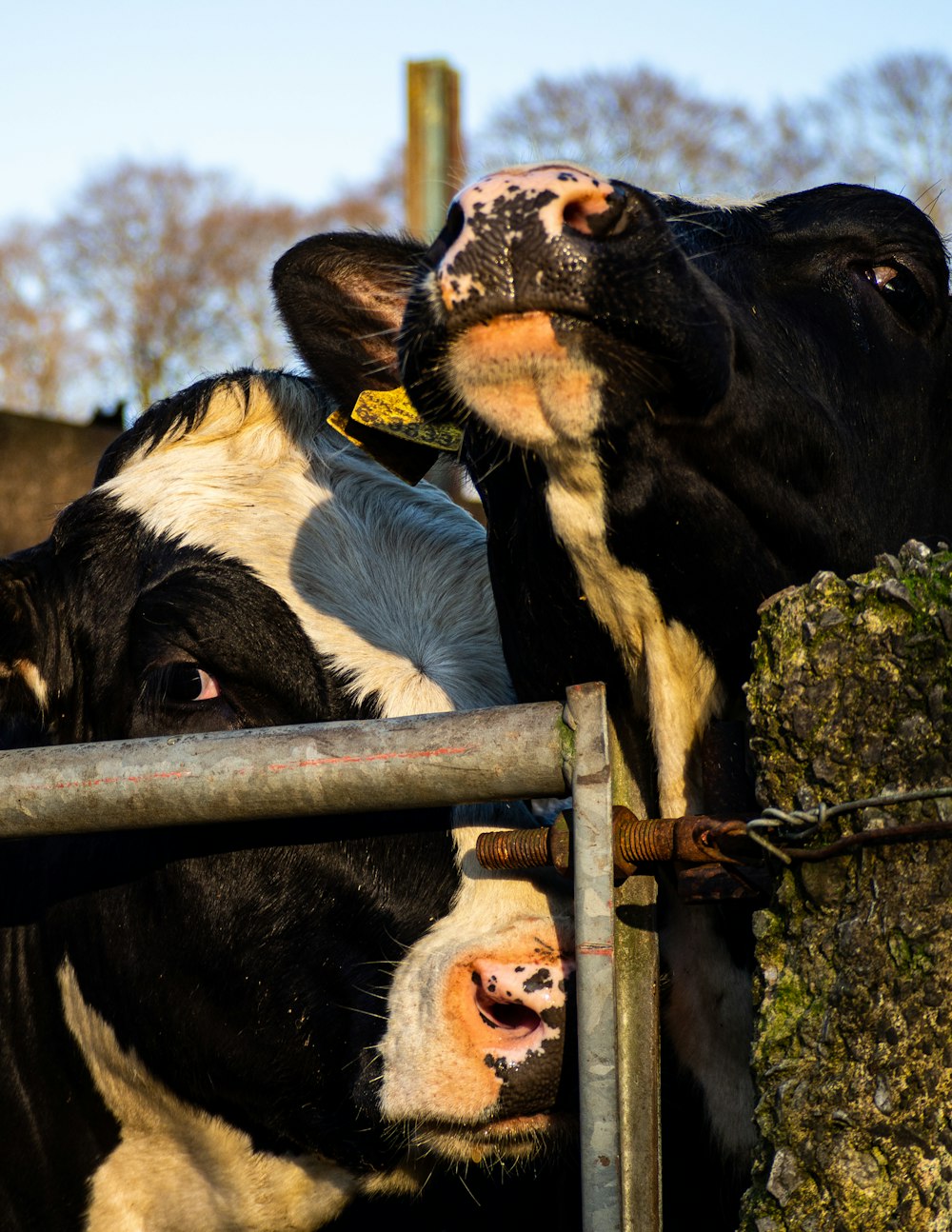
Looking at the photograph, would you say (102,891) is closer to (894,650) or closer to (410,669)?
(410,669)

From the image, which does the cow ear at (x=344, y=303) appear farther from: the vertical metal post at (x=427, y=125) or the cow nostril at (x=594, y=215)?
the vertical metal post at (x=427, y=125)

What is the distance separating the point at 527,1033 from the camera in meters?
2.10

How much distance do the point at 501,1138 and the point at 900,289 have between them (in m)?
1.39

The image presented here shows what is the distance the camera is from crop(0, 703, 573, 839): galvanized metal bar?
1715mm

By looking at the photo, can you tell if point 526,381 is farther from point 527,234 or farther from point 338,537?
point 338,537

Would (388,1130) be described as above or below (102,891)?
below

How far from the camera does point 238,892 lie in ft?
8.18

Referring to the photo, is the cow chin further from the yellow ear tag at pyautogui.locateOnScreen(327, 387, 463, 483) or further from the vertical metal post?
the vertical metal post

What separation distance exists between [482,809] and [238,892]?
454 mm

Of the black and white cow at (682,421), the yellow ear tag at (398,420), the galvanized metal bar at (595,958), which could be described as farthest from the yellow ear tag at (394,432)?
the galvanized metal bar at (595,958)

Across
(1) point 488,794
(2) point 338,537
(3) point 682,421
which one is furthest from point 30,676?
(3) point 682,421

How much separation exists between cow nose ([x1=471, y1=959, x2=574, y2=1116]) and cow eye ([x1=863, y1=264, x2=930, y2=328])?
3.56 ft

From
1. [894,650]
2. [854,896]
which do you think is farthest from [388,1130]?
[894,650]

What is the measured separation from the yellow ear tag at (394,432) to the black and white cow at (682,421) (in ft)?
1.27
